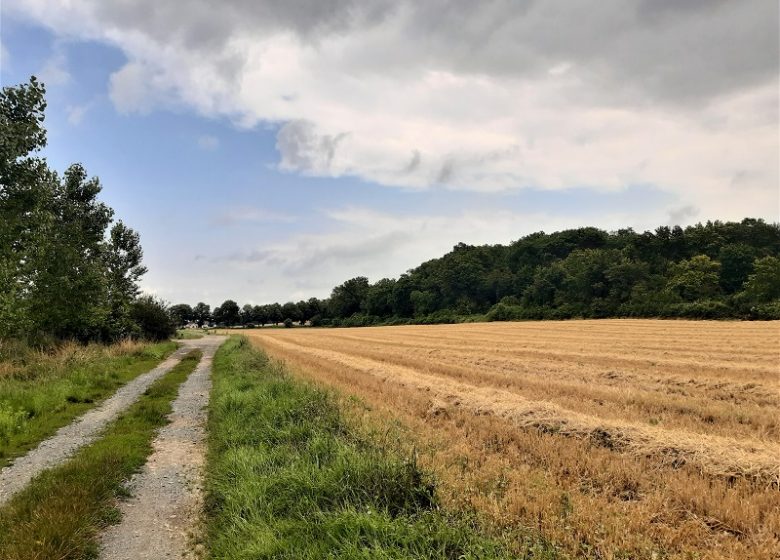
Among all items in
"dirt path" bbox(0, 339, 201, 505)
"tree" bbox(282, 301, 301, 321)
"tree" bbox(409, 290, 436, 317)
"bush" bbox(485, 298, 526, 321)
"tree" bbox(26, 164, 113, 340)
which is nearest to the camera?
"dirt path" bbox(0, 339, 201, 505)

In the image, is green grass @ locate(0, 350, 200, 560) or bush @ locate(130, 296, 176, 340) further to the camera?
bush @ locate(130, 296, 176, 340)

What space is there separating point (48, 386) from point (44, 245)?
Answer: 9.68 metres

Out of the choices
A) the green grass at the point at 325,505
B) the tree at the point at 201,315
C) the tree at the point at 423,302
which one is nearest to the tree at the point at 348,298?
the tree at the point at 423,302

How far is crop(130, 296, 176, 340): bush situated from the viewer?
52719 millimetres

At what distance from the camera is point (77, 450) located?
953 centimetres

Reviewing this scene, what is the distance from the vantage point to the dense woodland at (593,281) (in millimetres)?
62156

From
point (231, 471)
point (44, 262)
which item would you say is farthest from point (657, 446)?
point (44, 262)

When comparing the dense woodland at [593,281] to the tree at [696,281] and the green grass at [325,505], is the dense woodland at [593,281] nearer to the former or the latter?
the tree at [696,281]

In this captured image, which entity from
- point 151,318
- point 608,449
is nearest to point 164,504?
point 608,449

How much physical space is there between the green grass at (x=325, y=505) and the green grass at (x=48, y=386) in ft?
17.9

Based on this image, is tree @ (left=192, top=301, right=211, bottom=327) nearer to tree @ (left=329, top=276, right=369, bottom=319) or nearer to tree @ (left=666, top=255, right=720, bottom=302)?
tree @ (left=329, top=276, right=369, bottom=319)

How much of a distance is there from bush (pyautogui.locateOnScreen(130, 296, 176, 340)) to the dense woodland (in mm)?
22596

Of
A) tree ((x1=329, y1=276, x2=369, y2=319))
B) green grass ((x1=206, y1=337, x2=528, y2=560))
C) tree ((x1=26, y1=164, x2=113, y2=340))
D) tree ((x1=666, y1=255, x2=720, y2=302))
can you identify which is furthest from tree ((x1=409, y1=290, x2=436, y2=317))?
green grass ((x1=206, y1=337, x2=528, y2=560))

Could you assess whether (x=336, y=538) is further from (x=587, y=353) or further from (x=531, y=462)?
(x=587, y=353)
